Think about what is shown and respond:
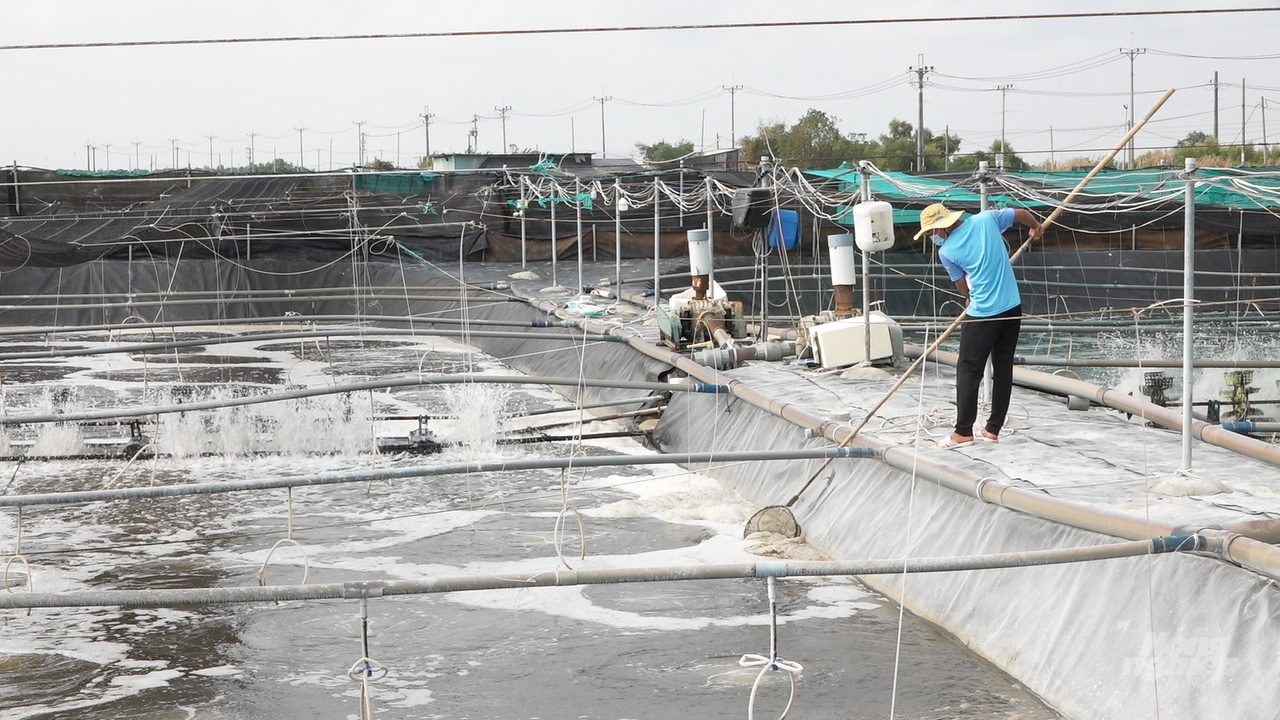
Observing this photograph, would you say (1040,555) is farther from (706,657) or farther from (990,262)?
(990,262)

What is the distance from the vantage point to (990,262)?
7055 mm

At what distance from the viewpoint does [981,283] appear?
23.2 ft

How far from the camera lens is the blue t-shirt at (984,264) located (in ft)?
23.0

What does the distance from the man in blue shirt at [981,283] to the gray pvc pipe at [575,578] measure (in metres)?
2.59

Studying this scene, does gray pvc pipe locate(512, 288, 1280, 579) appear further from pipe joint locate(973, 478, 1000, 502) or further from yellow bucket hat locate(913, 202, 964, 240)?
yellow bucket hat locate(913, 202, 964, 240)

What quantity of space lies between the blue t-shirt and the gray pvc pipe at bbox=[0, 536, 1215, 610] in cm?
267

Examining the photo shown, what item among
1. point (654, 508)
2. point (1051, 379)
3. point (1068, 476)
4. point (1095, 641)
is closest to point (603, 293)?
point (654, 508)

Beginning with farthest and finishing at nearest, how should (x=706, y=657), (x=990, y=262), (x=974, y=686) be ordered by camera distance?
1. (x=990, y=262)
2. (x=706, y=657)
3. (x=974, y=686)

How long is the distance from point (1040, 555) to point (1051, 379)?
432cm

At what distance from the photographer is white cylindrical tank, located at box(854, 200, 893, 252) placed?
9.74m

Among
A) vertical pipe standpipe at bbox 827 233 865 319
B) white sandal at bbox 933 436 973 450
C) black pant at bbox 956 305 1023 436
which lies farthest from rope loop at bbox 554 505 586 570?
vertical pipe standpipe at bbox 827 233 865 319

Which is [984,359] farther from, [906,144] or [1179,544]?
[906,144]

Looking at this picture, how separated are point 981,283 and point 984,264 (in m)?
0.11

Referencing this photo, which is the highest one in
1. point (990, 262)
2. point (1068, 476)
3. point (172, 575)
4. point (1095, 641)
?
point (990, 262)
